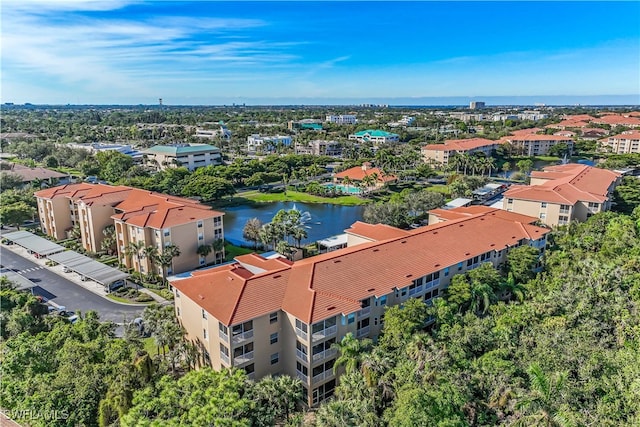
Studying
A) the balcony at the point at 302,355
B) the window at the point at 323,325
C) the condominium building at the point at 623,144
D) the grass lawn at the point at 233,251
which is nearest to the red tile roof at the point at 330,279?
the window at the point at 323,325

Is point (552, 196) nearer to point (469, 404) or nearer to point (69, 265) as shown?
Result: point (469, 404)

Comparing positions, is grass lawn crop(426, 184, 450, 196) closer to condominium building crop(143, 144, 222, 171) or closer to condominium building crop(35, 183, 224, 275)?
condominium building crop(35, 183, 224, 275)

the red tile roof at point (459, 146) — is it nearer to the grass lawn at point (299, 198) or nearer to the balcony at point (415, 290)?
the grass lawn at point (299, 198)

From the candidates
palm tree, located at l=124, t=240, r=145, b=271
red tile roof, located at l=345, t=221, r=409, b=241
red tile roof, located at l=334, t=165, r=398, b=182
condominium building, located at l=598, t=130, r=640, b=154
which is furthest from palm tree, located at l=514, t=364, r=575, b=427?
condominium building, located at l=598, t=130, r=640, b=154

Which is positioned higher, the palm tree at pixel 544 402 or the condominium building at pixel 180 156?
the condominium building at pixel 180 156

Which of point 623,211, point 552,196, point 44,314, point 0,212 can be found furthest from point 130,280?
point 623,211

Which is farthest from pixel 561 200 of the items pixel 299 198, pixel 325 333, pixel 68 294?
pixel 68 294
